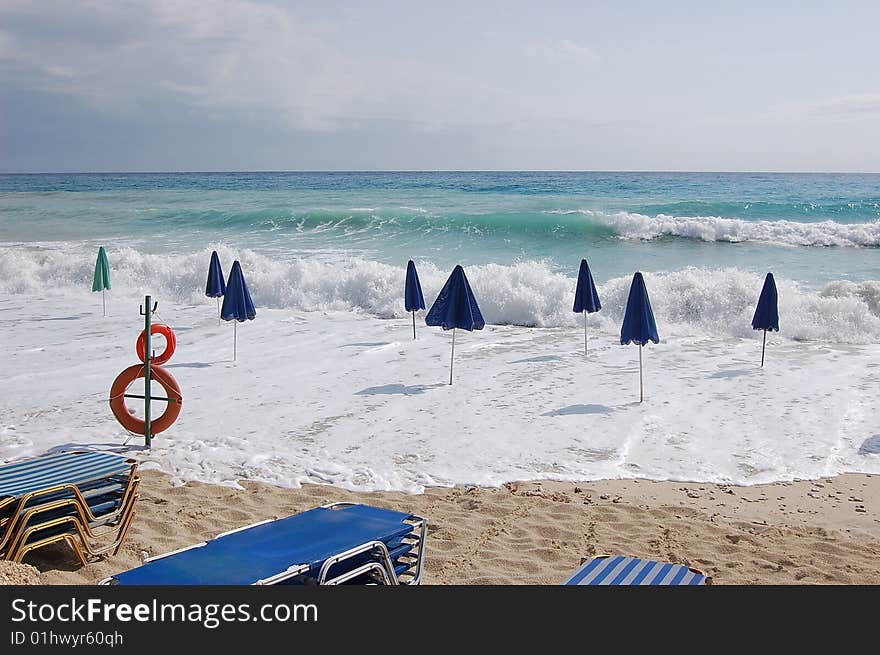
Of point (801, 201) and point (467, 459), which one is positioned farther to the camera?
point (801, 201)

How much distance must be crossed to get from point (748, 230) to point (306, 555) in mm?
29617

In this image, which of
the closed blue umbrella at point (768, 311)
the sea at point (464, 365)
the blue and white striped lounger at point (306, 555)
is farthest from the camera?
the closed blue umbrella at point (768, 311)

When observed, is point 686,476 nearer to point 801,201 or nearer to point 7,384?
point 7,384

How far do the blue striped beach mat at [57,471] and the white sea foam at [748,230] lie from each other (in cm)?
2728

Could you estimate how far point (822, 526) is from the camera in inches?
257

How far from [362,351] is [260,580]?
31.4 ft

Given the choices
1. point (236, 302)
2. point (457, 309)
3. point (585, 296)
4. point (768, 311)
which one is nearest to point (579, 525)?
point (457, 309)

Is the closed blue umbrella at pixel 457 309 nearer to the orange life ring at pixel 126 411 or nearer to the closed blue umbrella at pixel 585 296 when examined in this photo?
the closed blue umbrella at pixel 585 296

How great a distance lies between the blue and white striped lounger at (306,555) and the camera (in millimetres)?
3852

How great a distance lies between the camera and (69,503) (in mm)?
5434

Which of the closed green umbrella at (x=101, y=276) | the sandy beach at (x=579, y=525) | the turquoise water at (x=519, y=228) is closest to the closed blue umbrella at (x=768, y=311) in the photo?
the sandy beach at (x=579, y=525)

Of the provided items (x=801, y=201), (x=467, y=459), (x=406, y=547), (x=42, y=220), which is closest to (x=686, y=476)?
(x=467, y=459)

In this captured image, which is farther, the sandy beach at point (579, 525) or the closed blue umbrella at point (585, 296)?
the closed blue umbrella at point (585, 296)

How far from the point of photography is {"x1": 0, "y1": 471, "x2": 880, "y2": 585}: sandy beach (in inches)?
221
